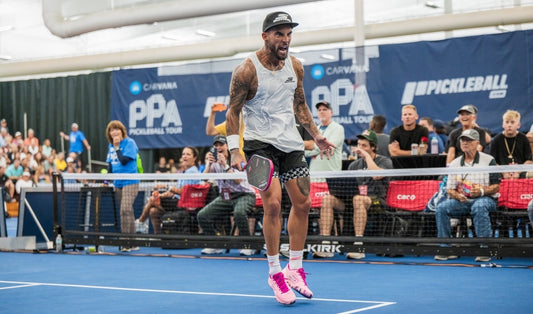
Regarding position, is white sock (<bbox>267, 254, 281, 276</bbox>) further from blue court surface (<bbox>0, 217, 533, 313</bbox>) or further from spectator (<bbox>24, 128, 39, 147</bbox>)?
spectator (<bbox>24, 128, 39, 147</bbox>)

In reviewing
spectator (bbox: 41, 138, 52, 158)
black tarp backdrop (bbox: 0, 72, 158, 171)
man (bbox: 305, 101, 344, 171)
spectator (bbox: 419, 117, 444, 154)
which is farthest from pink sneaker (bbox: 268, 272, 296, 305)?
spectator (bbox: 41, 138, 52, 158)

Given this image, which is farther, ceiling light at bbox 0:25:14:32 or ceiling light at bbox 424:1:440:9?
ceiling light at bbox 0:25:14:32

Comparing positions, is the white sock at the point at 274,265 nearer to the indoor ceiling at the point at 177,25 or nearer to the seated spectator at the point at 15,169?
the indoor ceiling at the point at 177,25

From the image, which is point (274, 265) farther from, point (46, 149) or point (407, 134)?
point (46, 149)

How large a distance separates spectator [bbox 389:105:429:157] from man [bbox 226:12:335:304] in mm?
4524

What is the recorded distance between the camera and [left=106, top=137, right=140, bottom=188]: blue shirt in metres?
10.6

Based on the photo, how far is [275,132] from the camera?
17.3 feet

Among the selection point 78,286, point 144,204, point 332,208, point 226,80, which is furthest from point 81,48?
point 78,286

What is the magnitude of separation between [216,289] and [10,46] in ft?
70.1

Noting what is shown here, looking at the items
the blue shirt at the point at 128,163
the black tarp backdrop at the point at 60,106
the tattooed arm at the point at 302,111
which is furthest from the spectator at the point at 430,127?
the black tarp backdrop at the point at 60,106

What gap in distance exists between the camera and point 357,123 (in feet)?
42.2

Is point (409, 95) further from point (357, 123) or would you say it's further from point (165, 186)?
point (165, 186)

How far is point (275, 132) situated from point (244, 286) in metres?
1.59

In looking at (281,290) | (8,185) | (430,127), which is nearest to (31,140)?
(8,185)
